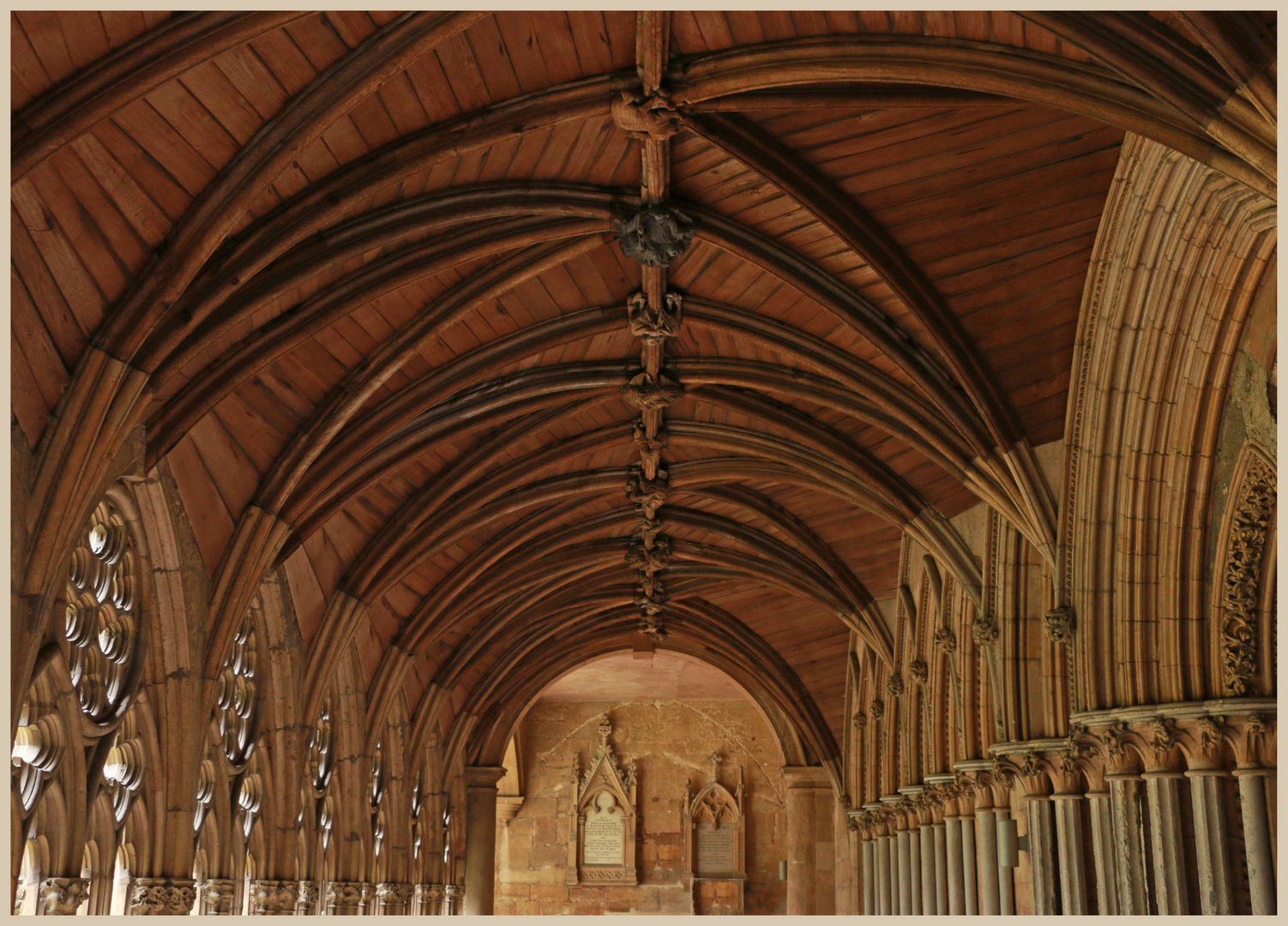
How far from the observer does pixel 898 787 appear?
1647cm

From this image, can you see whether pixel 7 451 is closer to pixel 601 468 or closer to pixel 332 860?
pixel 601 468

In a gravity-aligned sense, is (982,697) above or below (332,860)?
above

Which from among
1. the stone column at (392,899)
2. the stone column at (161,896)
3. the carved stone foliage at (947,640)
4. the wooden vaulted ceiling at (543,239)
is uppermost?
the wooden vaulted ceiling at (543,239)

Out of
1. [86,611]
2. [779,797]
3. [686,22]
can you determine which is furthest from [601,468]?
[779,797]

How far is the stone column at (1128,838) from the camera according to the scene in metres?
8.37

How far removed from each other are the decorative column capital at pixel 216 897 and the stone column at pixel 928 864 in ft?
24.4

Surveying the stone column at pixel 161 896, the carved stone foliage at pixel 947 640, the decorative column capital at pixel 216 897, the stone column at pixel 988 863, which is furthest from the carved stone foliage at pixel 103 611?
the stone column at pixel 988 863

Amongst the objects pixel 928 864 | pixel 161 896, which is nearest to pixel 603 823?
pixel 928 864

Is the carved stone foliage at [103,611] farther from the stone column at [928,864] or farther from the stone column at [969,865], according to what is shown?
the stone column at [928,864]

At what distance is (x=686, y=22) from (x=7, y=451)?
161 inches

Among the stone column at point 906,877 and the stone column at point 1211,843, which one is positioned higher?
the stone column at point 1211,843

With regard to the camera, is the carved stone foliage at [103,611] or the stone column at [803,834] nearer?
the carved stone foliage at [103,611]

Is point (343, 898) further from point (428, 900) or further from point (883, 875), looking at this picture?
point (883, 875)

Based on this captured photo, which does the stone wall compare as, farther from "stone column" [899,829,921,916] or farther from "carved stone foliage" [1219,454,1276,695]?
"carved stone foliage" [1219,454,1276,695]
